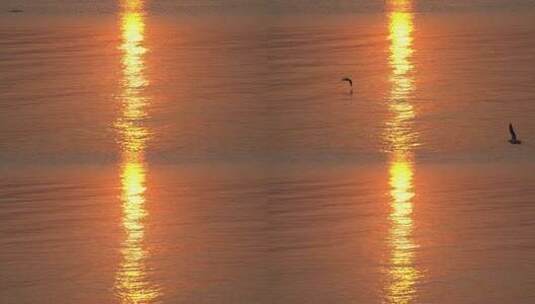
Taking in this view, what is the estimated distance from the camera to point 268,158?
9.08 metres

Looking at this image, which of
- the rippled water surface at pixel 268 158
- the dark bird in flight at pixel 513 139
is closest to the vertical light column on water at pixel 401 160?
the rippled water surface at pixel 268 158

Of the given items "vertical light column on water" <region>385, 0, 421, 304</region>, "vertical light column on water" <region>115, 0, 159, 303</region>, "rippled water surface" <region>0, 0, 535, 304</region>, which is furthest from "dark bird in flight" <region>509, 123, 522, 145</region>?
"vertical light column on water" <region>115, 0, 159, 303</region>

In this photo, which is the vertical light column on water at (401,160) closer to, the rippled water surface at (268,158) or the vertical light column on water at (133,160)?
the rippled water surface at (268,158)

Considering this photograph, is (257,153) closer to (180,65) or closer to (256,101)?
(256,101)

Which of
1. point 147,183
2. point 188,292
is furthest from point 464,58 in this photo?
point 188,292

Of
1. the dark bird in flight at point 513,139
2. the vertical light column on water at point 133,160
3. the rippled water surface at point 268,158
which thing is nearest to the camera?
the vertical light column on water at point 133,160

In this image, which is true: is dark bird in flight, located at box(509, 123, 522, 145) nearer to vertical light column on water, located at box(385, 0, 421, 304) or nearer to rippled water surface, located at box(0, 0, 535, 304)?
rippled water surface, located at box(0, 0, 535, 304)

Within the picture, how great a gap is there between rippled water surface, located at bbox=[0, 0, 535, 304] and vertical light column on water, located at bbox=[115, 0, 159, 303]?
0.05ft

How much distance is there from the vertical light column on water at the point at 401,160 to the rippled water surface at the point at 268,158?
0.02 meters

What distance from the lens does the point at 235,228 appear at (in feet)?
25.4

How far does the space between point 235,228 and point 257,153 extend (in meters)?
1.49

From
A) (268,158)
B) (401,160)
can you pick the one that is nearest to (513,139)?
(401,160)

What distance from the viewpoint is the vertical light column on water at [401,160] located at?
6.92 metres

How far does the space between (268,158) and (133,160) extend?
0.66 m
